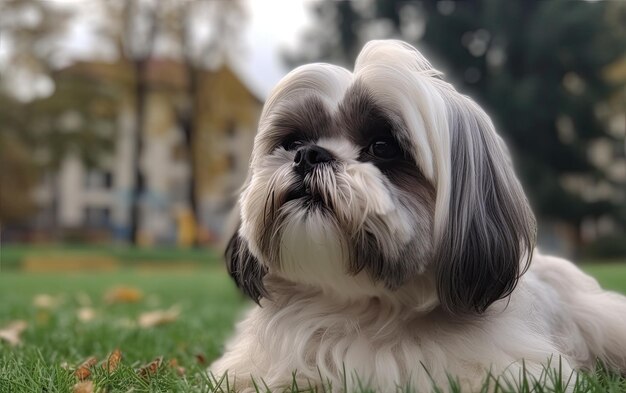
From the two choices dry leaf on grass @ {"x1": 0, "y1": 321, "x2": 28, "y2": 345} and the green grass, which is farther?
the green grass

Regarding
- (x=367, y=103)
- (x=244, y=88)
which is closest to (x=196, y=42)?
(x=244, y=88)

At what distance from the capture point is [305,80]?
109 inches

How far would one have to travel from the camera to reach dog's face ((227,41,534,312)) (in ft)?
8.23

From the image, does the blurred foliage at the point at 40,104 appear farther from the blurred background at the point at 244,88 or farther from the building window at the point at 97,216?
the building window at the point at 97,216

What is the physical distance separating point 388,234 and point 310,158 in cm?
40

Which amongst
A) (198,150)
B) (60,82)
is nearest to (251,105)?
(198,150)

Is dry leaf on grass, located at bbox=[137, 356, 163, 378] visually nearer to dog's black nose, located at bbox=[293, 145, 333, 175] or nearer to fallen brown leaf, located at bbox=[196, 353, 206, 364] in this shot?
fallen brown leaf, located at bbox=[196, 353, 206, 364]

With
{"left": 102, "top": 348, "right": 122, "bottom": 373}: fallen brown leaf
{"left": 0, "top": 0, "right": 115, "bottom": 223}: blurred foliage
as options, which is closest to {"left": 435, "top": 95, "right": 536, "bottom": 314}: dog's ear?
{"left": 102, "top": 348, "right": 122, "bottom": 373}: fallen brown leaf

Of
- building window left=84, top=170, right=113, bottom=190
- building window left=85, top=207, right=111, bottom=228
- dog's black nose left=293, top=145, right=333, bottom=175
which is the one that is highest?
dog's black nose left=293, top=145, right=333, bottom=175

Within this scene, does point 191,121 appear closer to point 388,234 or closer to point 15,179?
point 15,179

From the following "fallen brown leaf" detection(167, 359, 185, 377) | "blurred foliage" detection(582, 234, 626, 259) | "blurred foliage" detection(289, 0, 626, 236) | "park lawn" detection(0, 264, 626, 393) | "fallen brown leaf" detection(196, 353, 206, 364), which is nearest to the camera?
"park lawn" detection(0, 264, 626, 393)

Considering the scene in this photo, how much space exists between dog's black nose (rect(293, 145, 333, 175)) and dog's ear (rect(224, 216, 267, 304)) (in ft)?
1.72

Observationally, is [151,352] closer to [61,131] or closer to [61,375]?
[61,375]

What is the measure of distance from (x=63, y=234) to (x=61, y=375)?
139 feet
